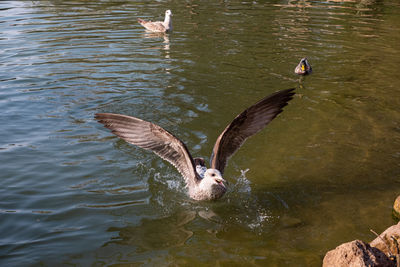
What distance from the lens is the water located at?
5.71m

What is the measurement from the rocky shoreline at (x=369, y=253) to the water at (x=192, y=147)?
0.57 metres

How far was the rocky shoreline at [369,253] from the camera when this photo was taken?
4.53 meters

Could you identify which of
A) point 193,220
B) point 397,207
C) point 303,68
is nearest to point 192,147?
point 193,220

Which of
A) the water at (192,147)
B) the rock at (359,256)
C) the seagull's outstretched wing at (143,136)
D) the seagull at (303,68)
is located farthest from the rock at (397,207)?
the seagull at (303,68)

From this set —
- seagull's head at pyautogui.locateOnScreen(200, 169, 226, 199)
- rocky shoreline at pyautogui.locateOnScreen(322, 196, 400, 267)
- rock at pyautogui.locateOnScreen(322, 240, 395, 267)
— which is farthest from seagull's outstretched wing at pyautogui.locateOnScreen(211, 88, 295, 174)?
rock at pyautogui.locateOnScreen(322, 240, 395, 267)

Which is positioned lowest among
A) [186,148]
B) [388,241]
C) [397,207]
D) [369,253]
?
[397,207]

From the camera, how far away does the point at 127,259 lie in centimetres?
534

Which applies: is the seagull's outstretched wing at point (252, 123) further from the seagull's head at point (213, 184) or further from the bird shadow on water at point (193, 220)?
the bird shadow on water at point (193, 220)

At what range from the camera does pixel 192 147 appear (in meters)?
8.16

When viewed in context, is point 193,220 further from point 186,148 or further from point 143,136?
point 143,136

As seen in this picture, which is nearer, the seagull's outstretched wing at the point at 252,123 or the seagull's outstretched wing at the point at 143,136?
the seagull's outstretched wing at the point at 143,136

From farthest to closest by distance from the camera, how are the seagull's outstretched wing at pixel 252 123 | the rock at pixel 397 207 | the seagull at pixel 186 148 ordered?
the seagull's outstretched wing at pixel 252 123
the seagull at pixel 186 148
the rock at pixel 397 207

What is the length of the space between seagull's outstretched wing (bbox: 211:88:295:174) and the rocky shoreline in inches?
92.8

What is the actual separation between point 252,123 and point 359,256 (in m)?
2.89
